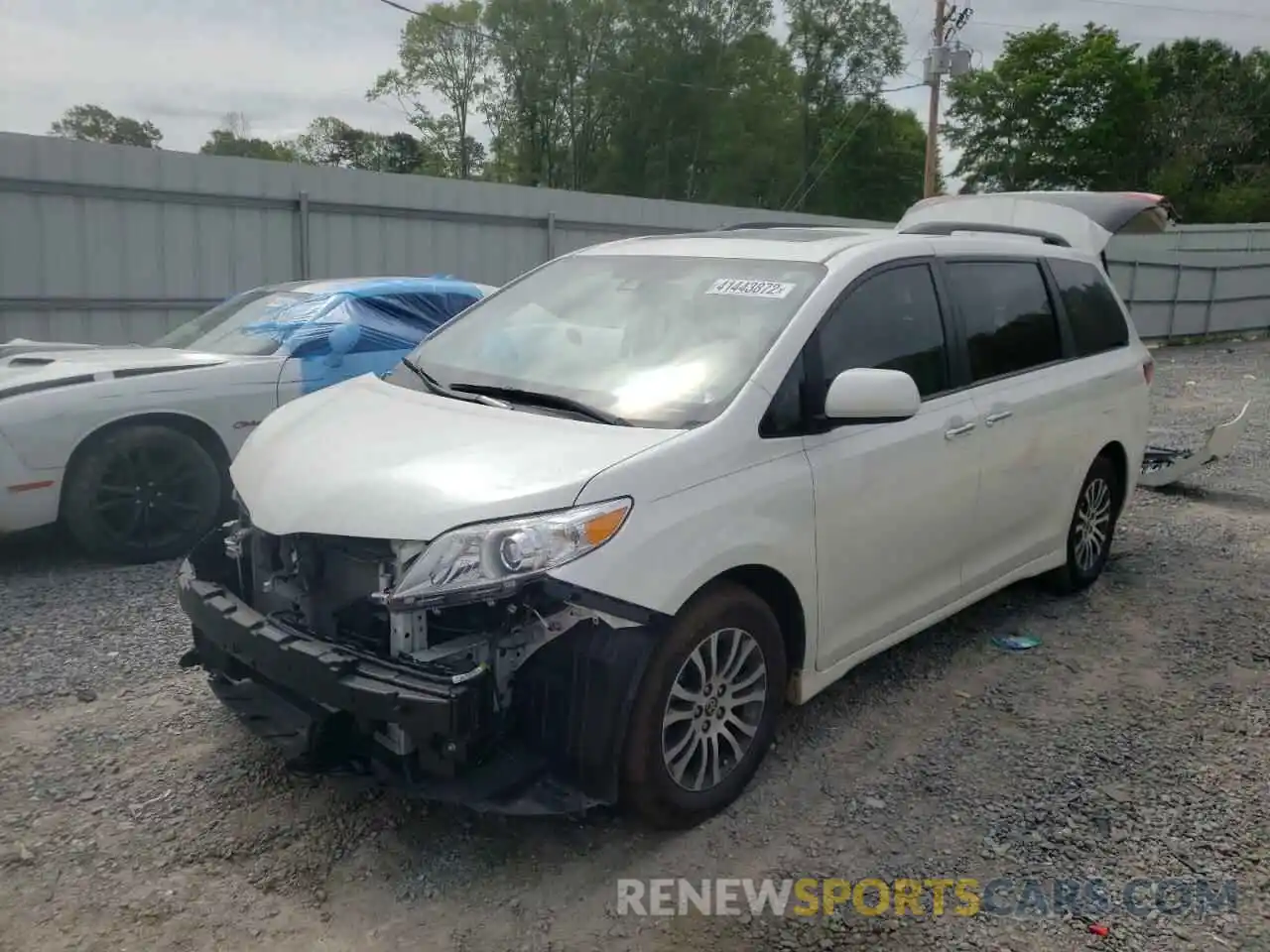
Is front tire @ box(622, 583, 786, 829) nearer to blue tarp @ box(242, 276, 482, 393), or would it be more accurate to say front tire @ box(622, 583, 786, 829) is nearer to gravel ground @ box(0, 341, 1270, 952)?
gravel ground @ box(0, 341, 1270, 952)

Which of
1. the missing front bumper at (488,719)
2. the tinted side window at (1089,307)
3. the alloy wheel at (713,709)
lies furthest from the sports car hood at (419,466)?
the tinted side window at (1089,307)

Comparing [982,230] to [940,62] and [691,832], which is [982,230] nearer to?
[691,832]

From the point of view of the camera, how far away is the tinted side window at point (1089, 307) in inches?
203

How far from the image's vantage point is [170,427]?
566 cm

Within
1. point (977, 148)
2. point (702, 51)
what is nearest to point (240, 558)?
point (702, 51)

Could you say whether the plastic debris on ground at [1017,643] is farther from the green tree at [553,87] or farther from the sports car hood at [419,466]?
the green tree at [553,87]

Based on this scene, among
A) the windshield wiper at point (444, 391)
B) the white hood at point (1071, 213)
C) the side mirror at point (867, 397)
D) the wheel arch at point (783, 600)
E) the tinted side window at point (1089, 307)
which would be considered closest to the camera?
the wheel arch at point (783, 600)

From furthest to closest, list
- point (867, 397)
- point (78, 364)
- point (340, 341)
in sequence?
point (340, 341), point (78, 364), point (867, 397)

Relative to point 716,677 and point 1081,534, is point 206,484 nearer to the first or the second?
point 716,677

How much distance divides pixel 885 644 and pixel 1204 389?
12666 mm

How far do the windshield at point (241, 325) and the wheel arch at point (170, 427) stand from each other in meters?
0.59

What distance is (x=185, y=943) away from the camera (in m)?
2.69

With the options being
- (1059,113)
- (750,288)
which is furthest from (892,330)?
(1059,113)

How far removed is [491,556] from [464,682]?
13.0 inches
